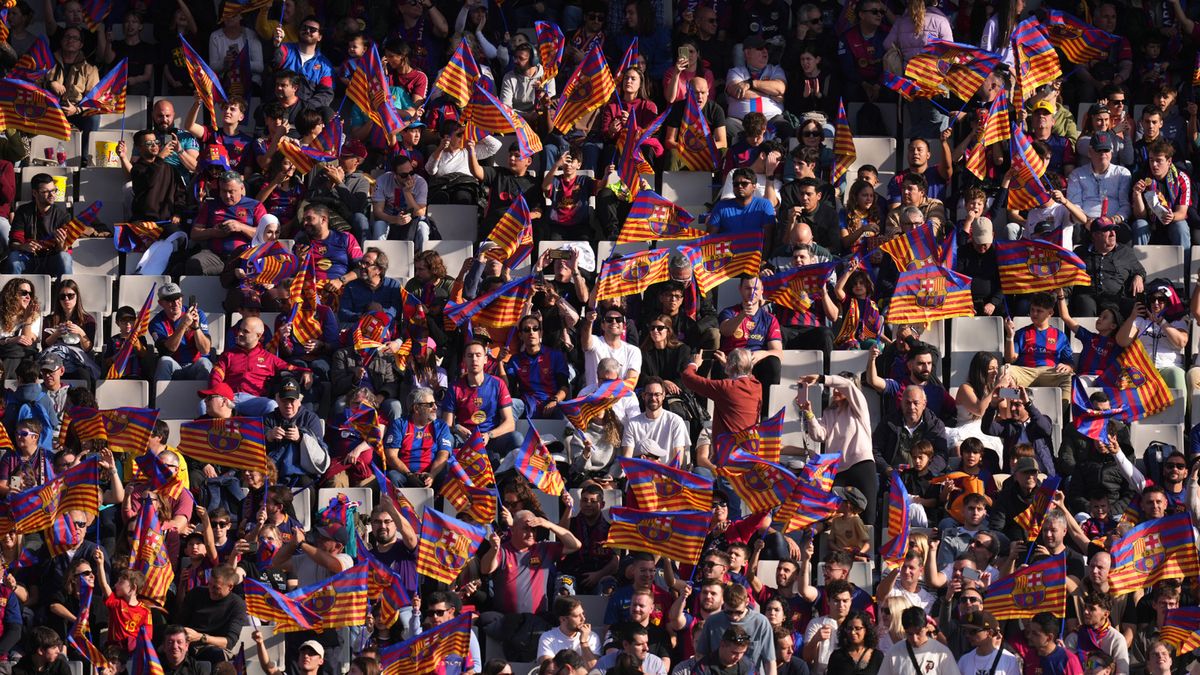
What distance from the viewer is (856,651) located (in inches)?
593

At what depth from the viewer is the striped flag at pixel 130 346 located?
17.5 meters

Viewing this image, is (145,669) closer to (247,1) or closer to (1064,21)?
(247,1)

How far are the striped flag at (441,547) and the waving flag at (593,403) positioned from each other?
1.48m

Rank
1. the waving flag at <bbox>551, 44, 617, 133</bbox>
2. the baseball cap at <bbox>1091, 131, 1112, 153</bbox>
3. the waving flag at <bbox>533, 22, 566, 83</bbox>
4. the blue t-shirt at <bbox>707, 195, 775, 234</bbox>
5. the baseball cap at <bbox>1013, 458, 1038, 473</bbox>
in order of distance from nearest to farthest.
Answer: the baseball cap at <bbox>1013, 458, 1038, 473</bbox>, the blue t-shirt at <bbox>707, 195, 775, 234</bbox>, the baseball cap at <bbox>1091, 131, 1112, 153</bbox>, the waving flag at <bbox>551, 44, 617, 133</bbox>, the waving flag at <bbox>533, 22, 566, 83</bbox>

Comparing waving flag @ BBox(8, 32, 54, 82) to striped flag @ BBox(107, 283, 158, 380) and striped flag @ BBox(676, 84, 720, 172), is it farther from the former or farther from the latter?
striped flag @ BBox(676, 84, 720, 172)

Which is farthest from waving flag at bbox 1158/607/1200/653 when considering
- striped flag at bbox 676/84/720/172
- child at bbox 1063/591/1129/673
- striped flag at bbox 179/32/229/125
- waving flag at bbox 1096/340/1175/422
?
striped flag at bbox 179/32/229/125

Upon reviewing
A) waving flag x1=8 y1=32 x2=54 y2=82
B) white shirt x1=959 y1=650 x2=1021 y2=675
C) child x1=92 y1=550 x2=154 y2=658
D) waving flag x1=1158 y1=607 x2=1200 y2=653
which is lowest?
child x1=92 y1=550 x2=154 y2=658

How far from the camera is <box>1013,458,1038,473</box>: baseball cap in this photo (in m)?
16.3

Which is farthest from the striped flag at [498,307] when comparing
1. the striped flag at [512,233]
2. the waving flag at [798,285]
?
the waving flag at [798,285]

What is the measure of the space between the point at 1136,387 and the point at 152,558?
6073 millimetres

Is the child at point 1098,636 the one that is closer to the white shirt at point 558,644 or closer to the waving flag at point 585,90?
the white shirt at point 558,644

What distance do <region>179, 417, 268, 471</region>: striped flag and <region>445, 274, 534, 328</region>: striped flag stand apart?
65.6 inches

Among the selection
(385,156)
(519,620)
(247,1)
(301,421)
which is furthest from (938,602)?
(247,1)

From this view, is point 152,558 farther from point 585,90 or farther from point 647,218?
point 585,90
